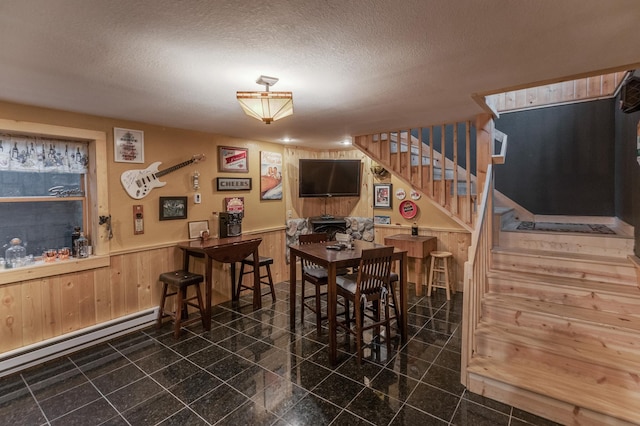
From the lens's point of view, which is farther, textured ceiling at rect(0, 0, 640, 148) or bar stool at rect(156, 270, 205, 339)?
bar stool at rect(156, 270, 205, 339)

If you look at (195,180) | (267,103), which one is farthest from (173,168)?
(267,103)

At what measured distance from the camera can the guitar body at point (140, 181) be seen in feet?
10.9

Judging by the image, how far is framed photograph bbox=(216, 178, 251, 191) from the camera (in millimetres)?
4195

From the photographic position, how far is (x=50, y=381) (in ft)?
8.09

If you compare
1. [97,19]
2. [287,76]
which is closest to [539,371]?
[287,76]

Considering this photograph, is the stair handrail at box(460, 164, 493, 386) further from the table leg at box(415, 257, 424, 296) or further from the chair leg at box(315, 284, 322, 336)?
the table leg at box(415, 257, 424, 296)

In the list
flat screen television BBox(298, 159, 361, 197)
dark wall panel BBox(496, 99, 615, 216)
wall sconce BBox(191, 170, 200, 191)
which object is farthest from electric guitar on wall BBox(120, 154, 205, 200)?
dark wall panel BBox(496, 99, 615, 216)

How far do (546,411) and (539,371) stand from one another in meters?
0.27

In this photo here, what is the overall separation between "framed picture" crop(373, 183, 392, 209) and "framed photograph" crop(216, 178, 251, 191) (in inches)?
84.4

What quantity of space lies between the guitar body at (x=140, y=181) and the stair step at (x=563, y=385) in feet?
11.7

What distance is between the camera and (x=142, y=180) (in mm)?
3455

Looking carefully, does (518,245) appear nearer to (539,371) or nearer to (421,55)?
(539,371)

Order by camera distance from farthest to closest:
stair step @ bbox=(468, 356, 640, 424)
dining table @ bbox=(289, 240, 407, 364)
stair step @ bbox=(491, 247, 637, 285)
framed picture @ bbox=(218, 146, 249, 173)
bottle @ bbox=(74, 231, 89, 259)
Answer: framed picture @ bbox=(218, 146, 249, 173) < bottle @ bbox=(74, 231, 89, 259) < dining table @ bbox=(289, 240, 407, 364) < stair step @ bbox=(491, 247, 637, 285) < stair step @ bbox=(468, 356, 640, 424)

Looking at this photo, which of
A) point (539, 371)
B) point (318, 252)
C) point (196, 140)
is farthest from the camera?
point (196, 140)
